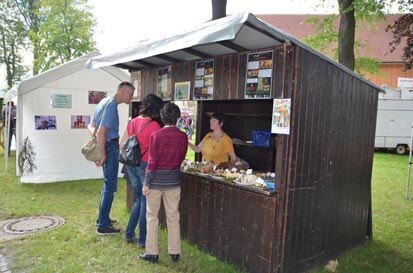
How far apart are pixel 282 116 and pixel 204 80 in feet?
4.27

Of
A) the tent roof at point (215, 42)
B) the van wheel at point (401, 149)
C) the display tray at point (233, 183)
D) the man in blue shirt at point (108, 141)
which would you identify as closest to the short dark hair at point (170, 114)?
the tent roof at point (215, 42)

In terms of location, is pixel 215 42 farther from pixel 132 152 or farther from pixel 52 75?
pixel 52 75

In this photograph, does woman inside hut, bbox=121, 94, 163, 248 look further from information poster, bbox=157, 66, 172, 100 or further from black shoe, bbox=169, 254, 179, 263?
information poster, bbox=157, 66, 172, 100

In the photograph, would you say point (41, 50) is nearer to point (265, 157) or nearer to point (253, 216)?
point (265, 157)

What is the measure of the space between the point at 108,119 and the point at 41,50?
13.8 meters

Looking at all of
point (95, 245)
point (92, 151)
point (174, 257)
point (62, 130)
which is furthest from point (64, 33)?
point (174, 257)

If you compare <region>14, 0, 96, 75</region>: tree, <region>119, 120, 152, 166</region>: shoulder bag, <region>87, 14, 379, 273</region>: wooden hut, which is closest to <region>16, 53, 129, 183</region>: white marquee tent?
<region>87, 14, 379, 273</region>: wooden hut

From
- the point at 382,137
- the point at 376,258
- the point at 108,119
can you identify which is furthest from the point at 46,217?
the point at 382,137

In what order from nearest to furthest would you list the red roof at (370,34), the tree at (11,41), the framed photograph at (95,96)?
the framed photograph at (95,96) → the red roof at (370,34) → the tree at (11,41)

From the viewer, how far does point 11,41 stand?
28.0 m

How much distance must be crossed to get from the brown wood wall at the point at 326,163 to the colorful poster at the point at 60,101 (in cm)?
599

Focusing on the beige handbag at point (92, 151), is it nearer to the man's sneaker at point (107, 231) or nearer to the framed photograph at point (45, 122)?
the man's sneaker at point (107, 231)

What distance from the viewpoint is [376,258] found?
434 cm

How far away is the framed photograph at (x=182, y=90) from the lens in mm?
4621
